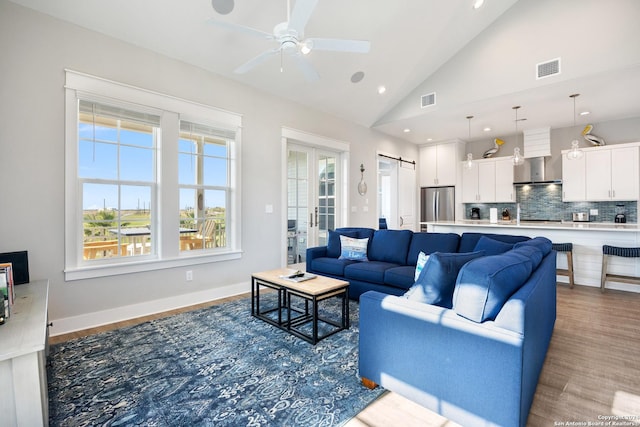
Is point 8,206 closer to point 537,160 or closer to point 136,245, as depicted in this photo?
point 136,245

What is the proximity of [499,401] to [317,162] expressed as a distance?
4.60 metres

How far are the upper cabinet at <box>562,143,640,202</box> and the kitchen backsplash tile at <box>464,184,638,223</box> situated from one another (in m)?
0.44

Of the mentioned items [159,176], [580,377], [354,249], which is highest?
[159,176]

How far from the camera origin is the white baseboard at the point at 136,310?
2.96 m

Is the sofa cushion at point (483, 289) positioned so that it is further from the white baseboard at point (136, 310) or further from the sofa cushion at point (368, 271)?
the white baseboard at point (136, 310)

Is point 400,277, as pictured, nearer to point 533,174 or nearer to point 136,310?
point 136,310

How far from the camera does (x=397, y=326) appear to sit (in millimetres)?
1771

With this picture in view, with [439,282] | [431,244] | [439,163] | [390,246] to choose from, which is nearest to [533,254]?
[439,282]

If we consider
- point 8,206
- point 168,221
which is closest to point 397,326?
point 168,221

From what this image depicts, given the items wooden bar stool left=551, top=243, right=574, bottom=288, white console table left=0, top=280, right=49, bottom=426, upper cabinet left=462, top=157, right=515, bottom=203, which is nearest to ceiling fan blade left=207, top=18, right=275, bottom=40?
white console table left=0, top=280, right=49, bottom=426

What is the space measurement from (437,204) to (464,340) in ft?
22.4

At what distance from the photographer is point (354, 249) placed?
4.09m

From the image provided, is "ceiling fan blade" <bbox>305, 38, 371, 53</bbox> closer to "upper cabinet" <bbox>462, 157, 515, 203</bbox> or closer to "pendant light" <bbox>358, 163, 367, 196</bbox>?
"pendant light" <bbox>358, 163, 367, 196</bbox>

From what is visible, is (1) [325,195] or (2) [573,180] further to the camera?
(2) [573,180]
